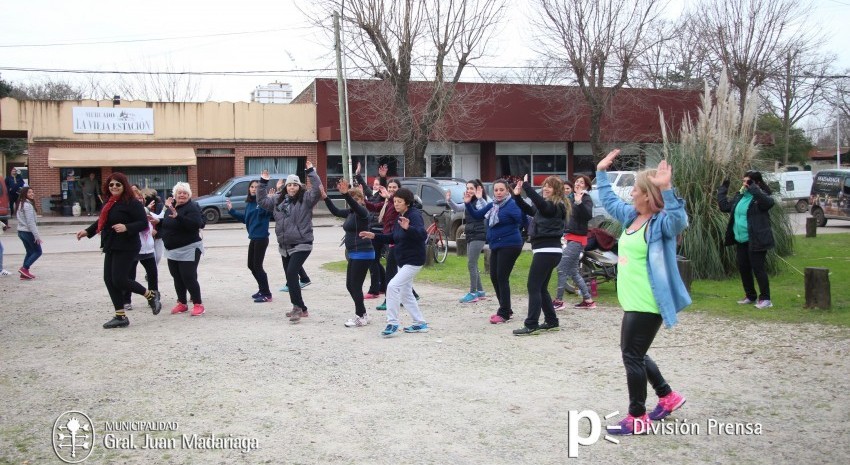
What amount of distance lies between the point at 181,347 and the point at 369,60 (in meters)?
22.6

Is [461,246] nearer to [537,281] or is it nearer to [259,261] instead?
[259,261]

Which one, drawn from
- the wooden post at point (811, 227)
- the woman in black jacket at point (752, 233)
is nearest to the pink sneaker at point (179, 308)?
the woman in black jacket at point (752, 233)

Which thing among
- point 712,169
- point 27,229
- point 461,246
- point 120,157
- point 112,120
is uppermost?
point 112,120

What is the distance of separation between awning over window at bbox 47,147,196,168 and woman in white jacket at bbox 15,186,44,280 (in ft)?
62.6

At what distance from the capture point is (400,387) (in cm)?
654

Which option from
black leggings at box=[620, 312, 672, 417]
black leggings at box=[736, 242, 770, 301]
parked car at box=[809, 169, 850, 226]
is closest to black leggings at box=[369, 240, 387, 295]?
black leggings at box=[736, 242, 770, 301]

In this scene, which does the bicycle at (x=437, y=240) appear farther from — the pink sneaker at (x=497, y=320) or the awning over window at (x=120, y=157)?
the awning over window at (x=120, y=157)

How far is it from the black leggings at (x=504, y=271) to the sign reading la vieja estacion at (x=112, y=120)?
2728 cm

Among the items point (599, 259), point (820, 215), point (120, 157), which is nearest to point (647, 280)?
point (599, 259)

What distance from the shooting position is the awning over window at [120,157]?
31719mm

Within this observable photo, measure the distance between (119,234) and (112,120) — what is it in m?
25.9

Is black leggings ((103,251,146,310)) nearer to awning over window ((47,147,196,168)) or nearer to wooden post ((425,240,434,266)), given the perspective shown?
wooden post ((425,240,434,266))

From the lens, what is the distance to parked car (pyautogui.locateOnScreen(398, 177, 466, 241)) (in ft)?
59.7

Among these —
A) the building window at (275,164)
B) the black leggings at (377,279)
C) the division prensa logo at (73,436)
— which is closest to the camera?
the division prensa logo at (73,436)
